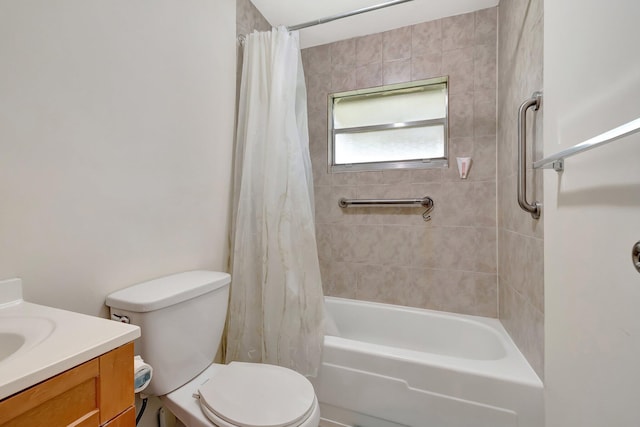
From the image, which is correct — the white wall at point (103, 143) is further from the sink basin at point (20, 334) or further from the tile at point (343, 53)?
the tile at point (343, 53)

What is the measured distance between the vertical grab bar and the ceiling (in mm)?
1006

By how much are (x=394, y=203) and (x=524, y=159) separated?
877mm

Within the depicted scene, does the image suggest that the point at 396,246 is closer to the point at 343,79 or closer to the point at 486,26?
the point at 343,79

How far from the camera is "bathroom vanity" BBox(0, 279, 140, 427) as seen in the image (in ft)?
1.36

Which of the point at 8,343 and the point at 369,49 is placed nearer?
the point at 8,343

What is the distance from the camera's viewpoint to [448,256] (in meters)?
1.87

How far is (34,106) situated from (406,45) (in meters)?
2.02

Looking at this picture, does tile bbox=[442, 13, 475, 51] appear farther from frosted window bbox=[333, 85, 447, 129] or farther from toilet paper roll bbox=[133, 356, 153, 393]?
toilet paper roll bbox=[133, 356, 153, 393]

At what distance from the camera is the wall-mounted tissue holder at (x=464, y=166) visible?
1802mm

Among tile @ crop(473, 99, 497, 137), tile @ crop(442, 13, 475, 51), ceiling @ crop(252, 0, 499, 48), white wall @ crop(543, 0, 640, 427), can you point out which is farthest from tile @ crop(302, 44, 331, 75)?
white wall @ crop(543, 0, 640, 427)

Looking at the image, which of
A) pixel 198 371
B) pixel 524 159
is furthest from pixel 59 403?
pixel 524 159

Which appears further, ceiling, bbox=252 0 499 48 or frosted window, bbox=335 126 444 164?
Answer: frosted window, bbox=335 126 444 164

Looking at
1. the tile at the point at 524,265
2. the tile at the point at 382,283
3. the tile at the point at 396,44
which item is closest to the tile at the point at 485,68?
the tile at the point at 396,44

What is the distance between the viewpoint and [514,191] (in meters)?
1.43
